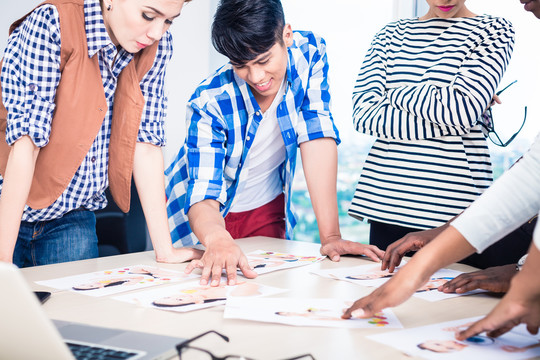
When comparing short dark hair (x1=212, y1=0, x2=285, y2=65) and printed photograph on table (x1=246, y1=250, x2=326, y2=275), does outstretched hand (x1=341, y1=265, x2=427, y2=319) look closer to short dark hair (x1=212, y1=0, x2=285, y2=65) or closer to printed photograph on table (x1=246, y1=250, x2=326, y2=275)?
printed photograph on table (x1=246, y1=250, x2=326, y2=275)

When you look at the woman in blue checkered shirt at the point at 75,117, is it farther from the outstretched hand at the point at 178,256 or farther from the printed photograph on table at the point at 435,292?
the printed photograph on table at the point at 435,292

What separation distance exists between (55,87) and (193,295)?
0.61 meters

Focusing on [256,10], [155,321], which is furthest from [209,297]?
[256,10]

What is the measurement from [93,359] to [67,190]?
0.87 metres

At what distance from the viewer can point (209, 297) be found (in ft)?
3.31

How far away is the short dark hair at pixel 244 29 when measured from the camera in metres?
1.40

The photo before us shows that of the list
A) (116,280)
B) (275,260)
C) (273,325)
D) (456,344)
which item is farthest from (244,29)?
(456,344)

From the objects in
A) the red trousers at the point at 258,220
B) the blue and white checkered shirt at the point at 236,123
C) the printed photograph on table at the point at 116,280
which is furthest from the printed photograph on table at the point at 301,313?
the red trousers at the point at 258,220

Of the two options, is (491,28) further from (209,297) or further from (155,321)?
(155,321)

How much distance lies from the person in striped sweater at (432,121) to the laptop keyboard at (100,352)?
3.34 feet

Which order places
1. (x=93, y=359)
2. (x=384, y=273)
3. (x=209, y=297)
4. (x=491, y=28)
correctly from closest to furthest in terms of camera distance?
1. (x=93, y=359)
2. (x=209, y=297)
3. (x=384, y=273)
4. (x=491, y=28)

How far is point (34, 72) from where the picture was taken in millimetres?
1183

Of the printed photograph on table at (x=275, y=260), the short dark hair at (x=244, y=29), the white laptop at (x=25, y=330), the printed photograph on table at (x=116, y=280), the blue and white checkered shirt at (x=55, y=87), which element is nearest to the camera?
the white laptop at (x=25, y=330)

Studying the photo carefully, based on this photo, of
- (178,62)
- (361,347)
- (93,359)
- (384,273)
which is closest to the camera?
(93,359)
